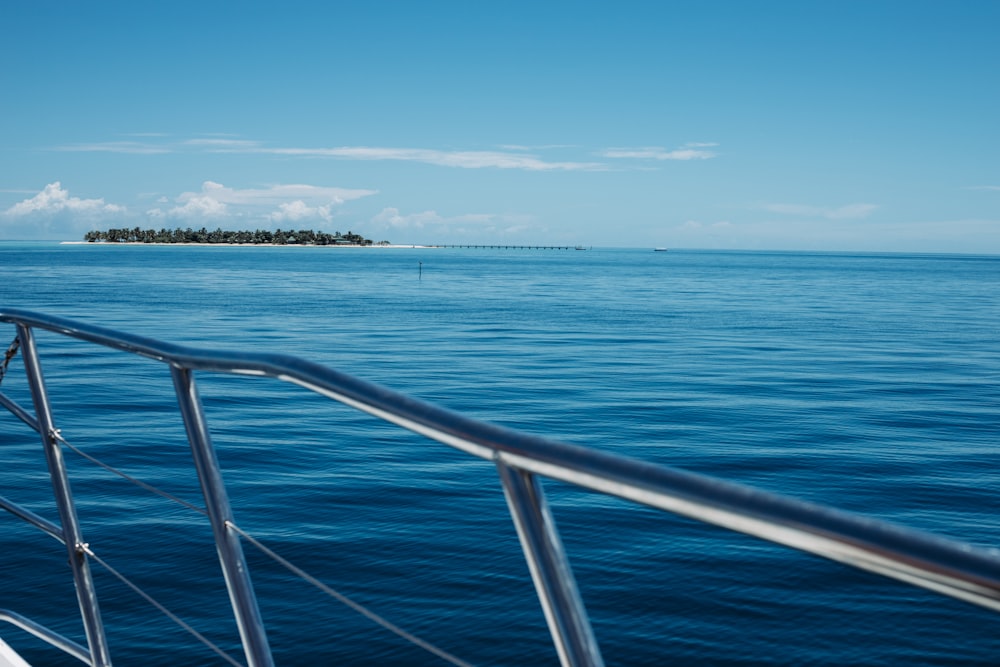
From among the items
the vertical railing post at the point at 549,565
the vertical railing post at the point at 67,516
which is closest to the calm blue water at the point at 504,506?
the vertical railing post at the point at 67,516

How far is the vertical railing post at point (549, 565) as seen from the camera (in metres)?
1.16

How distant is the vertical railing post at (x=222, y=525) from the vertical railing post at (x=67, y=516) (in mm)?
962

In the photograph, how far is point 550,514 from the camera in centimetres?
118

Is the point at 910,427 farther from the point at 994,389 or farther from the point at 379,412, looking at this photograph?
the point at 379,412

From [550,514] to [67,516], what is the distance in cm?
218

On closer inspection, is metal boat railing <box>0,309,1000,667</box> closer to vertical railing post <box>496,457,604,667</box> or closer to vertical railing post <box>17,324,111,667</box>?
vertical railing post <box>496,457,604,667</box>

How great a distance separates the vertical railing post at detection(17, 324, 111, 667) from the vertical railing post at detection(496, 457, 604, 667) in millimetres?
2083

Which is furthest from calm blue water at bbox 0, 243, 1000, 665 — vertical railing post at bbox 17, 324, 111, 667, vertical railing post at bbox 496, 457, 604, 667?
vertical railing post at bbox 496, 457, 604, 667

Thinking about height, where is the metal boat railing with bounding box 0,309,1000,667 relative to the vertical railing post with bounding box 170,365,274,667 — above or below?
above

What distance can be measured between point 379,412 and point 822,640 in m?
5.68

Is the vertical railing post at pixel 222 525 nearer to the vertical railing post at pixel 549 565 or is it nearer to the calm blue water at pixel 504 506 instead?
the vertical railing post at pixel 549 565

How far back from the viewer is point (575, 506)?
29.3 ft

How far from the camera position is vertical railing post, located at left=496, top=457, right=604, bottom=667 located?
116 cm

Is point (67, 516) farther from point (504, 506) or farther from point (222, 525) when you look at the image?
point (504, 506)
